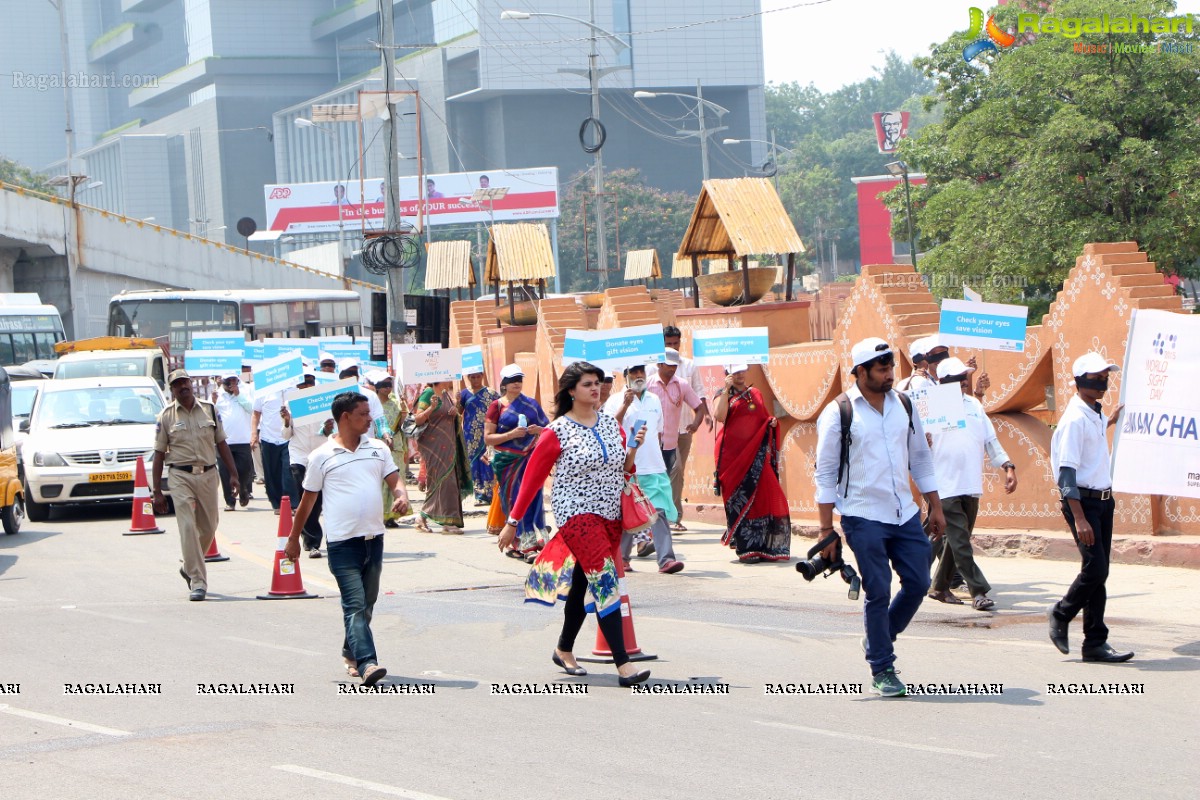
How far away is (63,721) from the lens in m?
7.11

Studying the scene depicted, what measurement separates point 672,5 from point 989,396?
305 ft

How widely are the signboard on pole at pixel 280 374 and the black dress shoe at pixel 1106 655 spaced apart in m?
10.2

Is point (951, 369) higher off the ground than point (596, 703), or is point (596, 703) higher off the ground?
point (951, 369)

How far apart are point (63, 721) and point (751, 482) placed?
671 centimetres

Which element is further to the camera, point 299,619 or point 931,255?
point 931,255

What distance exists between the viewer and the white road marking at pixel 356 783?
5.61 metres

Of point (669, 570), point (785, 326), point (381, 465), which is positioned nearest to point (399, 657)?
point (381, 465)

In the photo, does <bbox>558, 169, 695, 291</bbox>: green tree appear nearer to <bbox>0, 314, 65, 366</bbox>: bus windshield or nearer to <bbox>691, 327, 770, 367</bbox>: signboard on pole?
<bbox>0, 314, 65, 366</bbox>: bus windshield

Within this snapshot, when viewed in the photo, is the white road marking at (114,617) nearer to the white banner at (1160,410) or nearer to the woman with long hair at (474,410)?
the woman with long hair at (474,410)

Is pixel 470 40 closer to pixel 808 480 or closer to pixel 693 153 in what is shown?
pixel 693 153

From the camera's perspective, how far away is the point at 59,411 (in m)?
18.7

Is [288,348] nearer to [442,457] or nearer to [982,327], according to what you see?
[442,457]

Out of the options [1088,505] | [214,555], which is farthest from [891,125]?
[1088,505]

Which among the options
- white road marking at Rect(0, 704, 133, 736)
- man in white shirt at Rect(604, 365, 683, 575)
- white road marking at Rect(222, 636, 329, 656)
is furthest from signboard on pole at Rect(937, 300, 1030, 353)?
white road marking at Rect(0, 704, 133, 736)
